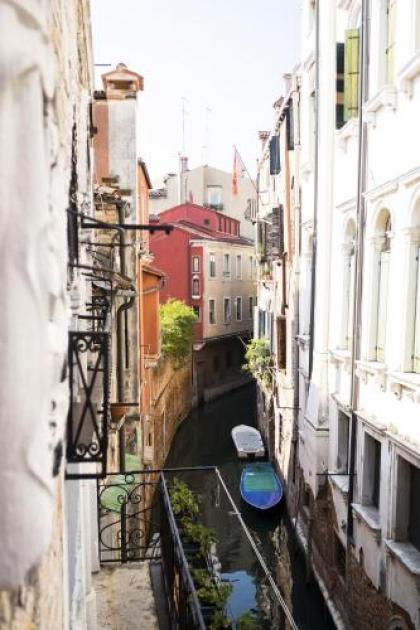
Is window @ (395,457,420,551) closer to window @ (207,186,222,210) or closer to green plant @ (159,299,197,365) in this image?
green plant @ (159,299,197,365)

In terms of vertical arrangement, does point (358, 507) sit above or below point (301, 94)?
below

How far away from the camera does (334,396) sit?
1116 cm

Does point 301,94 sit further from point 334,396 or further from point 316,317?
point 334,396

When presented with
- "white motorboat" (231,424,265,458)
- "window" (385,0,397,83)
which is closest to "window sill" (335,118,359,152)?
"window" (385,0,397,83)

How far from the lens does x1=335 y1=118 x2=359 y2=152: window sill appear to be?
983 centimetres

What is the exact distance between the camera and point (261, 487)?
59.7ft

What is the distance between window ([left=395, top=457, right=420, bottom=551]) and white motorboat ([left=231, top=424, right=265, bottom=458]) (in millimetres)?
14527

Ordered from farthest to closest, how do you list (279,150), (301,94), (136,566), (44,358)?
(279,150) → (301,94) → (136,566) → (44,358)

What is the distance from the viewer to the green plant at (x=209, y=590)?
5801mm

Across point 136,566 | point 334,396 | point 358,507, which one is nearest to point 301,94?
point 334,396

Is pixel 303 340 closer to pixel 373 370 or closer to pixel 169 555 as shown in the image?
pixel 373 370

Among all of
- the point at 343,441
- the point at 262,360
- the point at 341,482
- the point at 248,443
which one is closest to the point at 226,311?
the point at 248,443

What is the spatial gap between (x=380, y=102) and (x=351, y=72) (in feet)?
5.88

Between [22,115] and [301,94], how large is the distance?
14147 millimetres
